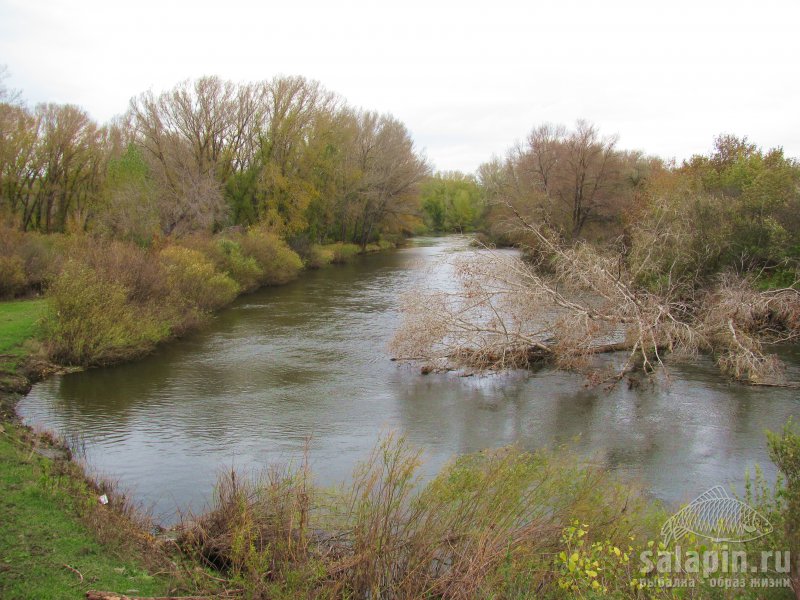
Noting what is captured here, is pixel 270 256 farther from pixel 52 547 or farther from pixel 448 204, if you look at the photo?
pixel 448 204

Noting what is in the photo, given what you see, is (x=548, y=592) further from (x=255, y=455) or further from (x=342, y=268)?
(x=342, y=268)

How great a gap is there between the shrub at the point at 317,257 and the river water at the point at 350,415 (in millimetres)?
22803

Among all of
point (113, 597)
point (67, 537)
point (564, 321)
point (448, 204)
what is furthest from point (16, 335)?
point (448, 204)

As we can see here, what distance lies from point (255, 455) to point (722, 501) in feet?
26.6

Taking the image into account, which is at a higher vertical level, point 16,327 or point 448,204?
point 448,204

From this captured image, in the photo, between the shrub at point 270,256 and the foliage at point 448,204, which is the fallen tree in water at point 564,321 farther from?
the foliage at point 448,204

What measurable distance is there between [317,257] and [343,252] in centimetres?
515

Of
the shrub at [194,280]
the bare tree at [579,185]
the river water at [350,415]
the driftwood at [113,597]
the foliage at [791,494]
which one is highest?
the bare tree at [579,185]

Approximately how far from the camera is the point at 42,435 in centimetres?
1186

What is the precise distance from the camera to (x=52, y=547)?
6.79m

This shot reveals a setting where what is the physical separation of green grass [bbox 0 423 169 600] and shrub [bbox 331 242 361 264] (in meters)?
39.5

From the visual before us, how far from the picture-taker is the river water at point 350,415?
1130 centimetres
